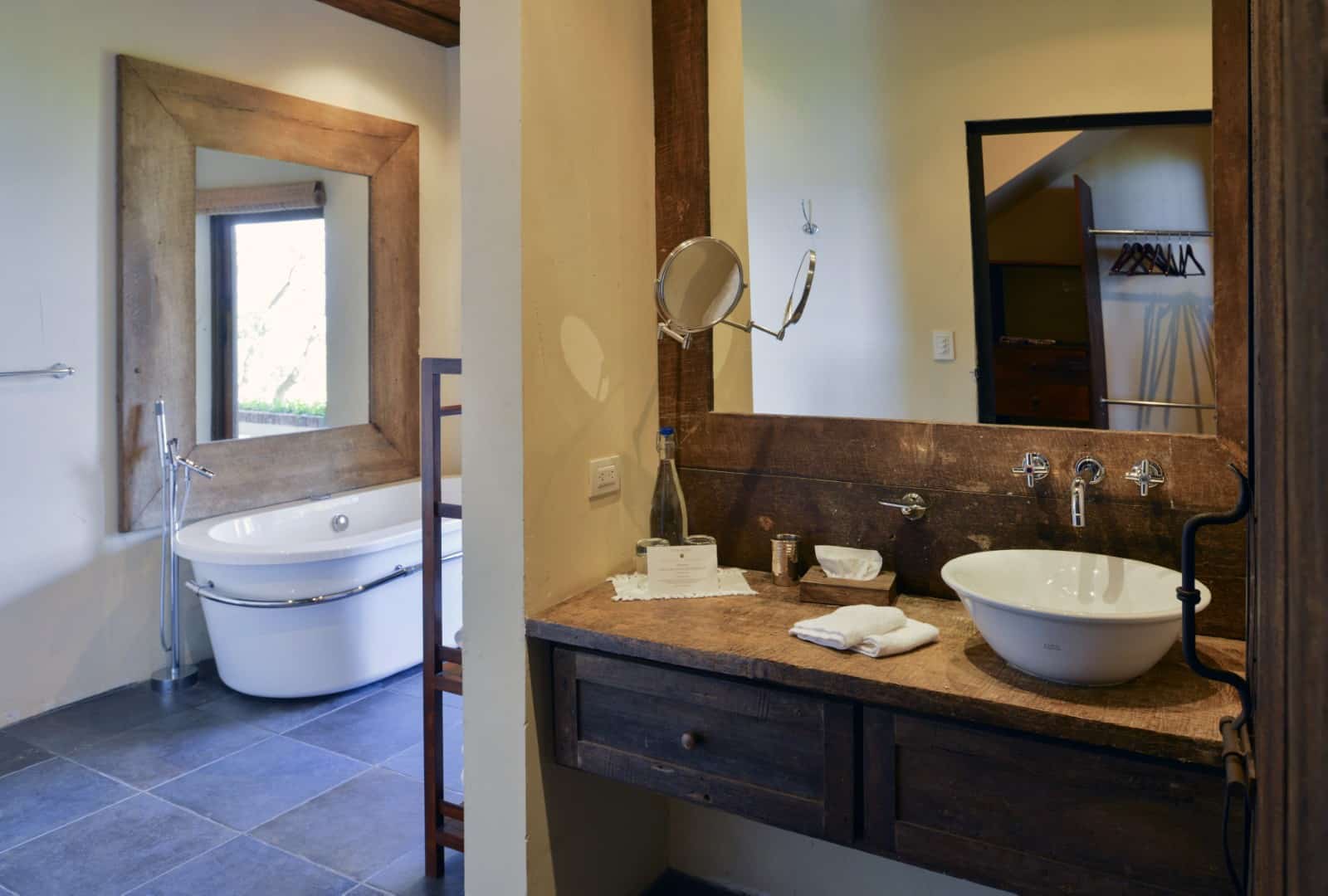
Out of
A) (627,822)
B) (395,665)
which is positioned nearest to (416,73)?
(395,665)

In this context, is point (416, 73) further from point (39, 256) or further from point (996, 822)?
point (996, 822)

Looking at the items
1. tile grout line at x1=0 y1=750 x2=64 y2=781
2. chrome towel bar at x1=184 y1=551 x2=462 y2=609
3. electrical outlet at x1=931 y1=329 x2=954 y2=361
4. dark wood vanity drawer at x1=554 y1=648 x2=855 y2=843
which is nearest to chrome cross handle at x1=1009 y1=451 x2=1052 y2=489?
electrical outlet at x1=931 y1=329 x2=954 y2=361

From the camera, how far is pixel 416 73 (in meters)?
4.37

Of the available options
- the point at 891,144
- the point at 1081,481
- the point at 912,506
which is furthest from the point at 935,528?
the point at 891,144

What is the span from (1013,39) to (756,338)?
75 centimetres

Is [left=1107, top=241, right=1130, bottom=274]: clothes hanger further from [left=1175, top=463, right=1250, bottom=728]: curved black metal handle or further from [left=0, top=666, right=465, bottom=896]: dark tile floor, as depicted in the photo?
[left=0, top=666, right=465, bottom=896]: dark tile floor

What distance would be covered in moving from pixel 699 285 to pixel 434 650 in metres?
1.09

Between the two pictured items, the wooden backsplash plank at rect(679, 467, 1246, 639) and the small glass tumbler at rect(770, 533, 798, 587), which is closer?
the wooden backsplash plank at rect(679, 467, 1246, 639)

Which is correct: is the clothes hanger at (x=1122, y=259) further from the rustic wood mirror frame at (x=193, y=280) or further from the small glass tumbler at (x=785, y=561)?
the rustic wood mirror frame at (x=193, y=280)

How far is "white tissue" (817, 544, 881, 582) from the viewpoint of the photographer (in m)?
1.82

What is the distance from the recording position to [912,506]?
1.82 metres

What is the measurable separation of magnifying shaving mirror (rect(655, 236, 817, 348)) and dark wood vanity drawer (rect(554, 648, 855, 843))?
682 mm

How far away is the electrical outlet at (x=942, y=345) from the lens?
5.97 ft

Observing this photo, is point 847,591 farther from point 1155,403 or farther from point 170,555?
point 170,555
